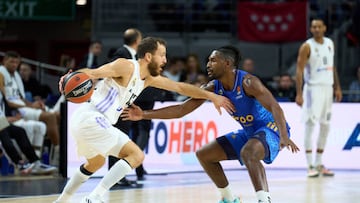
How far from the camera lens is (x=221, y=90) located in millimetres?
8430

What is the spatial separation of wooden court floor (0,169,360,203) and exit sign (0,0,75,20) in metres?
8.00

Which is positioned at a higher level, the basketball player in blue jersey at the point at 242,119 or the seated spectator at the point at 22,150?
the basketball player in blue jersey at the point at 242,119

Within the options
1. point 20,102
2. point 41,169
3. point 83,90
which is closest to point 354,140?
point 41,169

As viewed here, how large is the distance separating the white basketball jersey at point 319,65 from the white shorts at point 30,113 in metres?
4.23

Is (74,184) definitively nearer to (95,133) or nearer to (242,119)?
(95,133)

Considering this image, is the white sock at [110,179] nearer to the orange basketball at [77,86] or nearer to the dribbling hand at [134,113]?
the dribbling hand at [134,113]

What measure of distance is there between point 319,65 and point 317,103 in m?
0.57

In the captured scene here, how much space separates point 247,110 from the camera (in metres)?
8.33

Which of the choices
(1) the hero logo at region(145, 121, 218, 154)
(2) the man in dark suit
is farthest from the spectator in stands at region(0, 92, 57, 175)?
(1) the hero logo at region(145, 121, 218, 154)

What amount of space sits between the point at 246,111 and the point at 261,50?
1314 cm

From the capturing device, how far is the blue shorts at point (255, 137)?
8.20 metres

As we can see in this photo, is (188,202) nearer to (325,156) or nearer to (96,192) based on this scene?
(96,192)

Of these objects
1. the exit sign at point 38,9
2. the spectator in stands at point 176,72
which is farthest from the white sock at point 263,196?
the exit sign at point 38,9

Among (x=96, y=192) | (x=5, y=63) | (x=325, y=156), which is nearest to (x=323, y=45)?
(x=325, y=156)
